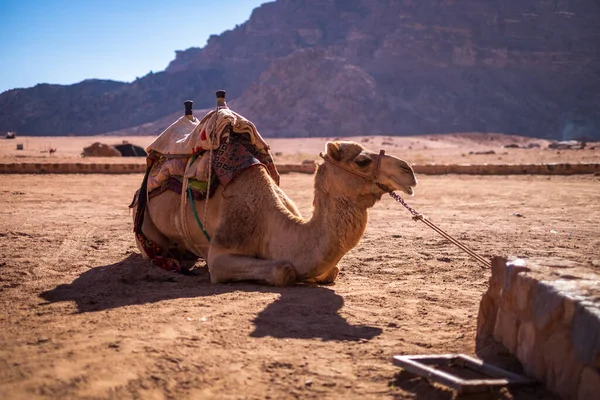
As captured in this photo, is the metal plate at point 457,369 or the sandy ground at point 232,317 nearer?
the metal plate at point 457,369

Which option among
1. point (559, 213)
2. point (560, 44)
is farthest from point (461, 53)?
point (559, 213)

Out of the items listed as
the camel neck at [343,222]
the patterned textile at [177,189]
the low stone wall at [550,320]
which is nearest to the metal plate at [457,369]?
the low stone wall at [550,320]

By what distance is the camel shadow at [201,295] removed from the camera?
4.40 meters

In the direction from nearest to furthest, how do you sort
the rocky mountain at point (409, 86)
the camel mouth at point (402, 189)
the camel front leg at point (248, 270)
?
the camel mouth at point (402, 189)
the camel front leg at point (248, 270)
the rocky mountain at point (409, 86)

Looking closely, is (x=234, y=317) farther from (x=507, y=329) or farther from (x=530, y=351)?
(x=530, y=351)

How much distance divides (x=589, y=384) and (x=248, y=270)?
3.41 m

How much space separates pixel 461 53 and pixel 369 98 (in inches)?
1027

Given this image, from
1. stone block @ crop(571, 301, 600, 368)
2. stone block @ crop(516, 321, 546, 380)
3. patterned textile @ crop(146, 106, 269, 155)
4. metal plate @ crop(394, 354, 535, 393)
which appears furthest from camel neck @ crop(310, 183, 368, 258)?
stone block @ crop(571, 301, 600, 368)

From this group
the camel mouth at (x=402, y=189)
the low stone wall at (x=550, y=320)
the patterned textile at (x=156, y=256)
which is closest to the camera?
the low stone wall at (x=550, y=320)

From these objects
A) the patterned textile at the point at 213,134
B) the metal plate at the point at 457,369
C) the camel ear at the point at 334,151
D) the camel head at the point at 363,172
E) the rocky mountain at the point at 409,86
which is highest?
the rocky mountain at the point at 409,86

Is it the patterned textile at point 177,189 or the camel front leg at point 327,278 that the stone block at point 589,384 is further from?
the patterned textile at point 177,189

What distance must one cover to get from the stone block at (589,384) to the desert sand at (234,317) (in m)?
0.28

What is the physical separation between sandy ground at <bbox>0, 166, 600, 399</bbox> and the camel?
0.68 ft

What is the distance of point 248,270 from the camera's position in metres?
5.83
